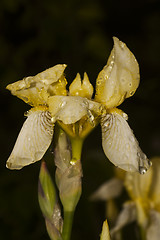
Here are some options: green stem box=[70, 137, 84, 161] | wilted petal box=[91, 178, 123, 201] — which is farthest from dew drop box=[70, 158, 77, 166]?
wilted petal box=[91, 178, 123, 201]

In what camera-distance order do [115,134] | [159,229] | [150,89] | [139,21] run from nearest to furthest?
[115,134] < [159,229] < [150,89] < [139,21]

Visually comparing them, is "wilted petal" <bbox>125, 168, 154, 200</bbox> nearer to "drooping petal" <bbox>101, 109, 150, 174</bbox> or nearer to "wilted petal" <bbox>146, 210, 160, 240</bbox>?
"wilted petal" <bbox>146, 210, 160, 240</bbox>

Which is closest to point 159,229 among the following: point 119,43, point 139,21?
point 119,43

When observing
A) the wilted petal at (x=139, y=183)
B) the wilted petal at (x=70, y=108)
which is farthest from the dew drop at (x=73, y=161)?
the wilted petal at (x=139, y=183)

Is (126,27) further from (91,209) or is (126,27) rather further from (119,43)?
(119,43)

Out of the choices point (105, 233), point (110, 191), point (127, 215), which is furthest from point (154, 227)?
point (105, 233)

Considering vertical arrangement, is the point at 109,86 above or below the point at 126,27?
above

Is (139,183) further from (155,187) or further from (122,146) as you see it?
(122,146)

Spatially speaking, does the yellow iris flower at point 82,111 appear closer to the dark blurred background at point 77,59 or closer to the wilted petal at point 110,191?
the wilted petal at point 110,191

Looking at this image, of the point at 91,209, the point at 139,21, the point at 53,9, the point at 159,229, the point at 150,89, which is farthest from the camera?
the point at 139,21
